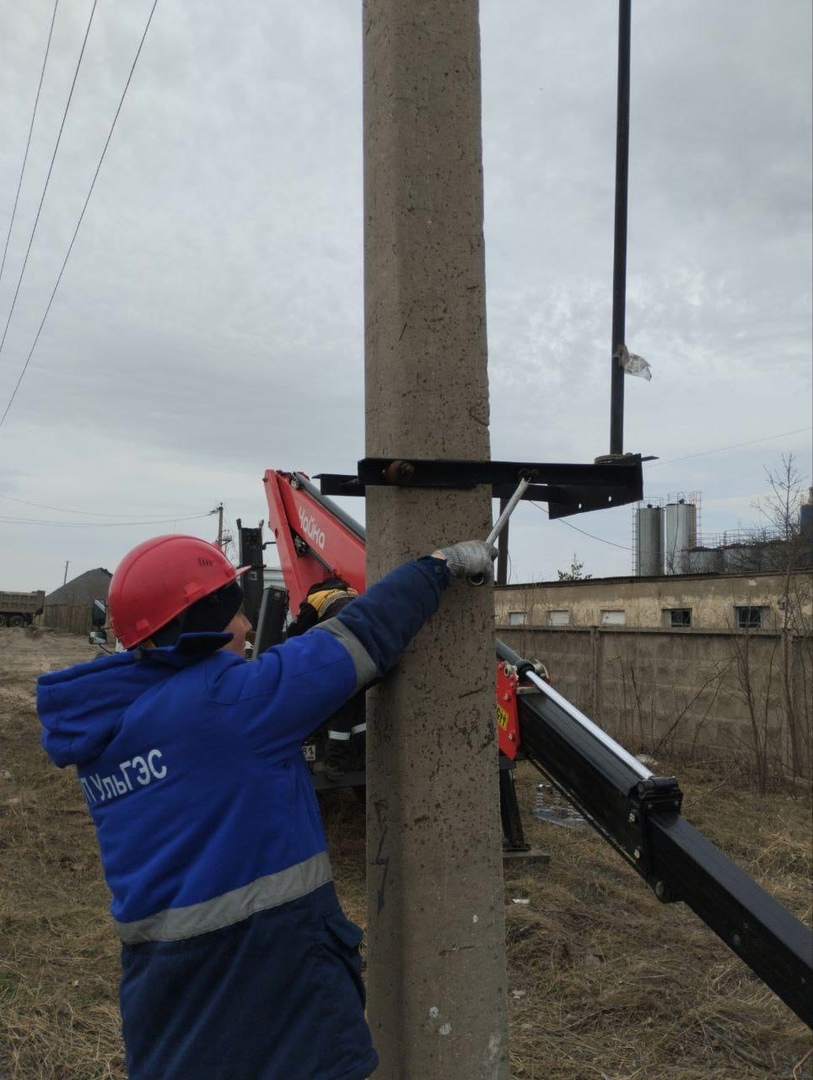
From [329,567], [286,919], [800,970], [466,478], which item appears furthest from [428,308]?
[329,567]

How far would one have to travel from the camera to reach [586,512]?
8.84 ft

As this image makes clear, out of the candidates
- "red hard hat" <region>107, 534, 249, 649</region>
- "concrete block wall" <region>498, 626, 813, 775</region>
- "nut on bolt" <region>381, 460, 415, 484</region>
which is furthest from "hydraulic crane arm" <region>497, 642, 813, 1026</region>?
"concrete block wall" <region>498, 626, 813, 775</region>

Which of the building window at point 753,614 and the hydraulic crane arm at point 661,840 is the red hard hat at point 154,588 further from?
the building window at point 753,614

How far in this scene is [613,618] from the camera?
71.9 feet

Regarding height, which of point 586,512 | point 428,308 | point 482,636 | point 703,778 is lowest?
point 703,778

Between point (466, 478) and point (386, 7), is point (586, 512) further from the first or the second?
point (386, 7)

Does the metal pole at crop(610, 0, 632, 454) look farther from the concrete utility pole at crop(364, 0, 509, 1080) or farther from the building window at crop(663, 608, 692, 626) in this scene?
the building window at crop(663, 608, 692, 626)

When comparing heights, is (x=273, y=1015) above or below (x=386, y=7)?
below

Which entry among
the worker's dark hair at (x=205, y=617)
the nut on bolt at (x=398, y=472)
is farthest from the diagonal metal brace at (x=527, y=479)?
the worker's dark hair at (x=205, y=617)

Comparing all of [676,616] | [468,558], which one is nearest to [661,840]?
[468,558]

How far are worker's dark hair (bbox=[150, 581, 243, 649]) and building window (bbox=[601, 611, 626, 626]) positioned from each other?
65.3ft

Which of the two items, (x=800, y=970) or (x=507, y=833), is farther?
(x=507, y=833)

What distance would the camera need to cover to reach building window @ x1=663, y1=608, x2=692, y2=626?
2012cm

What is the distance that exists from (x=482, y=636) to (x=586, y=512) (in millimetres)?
642
